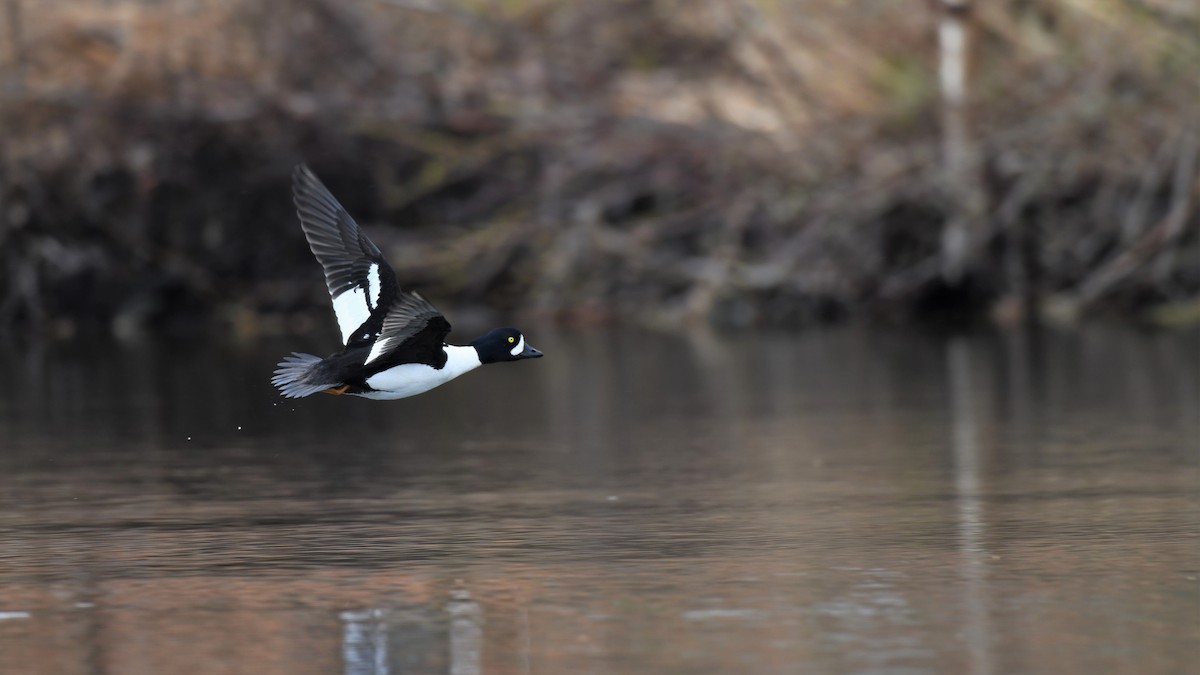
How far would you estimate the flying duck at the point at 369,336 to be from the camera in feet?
30.3

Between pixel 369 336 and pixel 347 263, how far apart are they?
48 cm

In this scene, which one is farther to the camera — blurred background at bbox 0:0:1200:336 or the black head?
blurred background at bbox 0:0:1200:336

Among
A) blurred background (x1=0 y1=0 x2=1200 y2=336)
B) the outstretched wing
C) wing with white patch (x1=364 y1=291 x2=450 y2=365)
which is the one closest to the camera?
wing with white patch (x1=364 y1=291 x2=450 y2=365)

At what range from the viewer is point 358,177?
28484mm

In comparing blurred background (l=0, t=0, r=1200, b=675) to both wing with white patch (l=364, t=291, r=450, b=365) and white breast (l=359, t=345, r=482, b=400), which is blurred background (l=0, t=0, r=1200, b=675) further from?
wing with white patch (l=364, t=291, r=450, b=365)

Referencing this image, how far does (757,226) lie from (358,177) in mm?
5983

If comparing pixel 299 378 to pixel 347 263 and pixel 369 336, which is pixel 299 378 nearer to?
pixel 369 336

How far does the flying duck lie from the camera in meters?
9.25

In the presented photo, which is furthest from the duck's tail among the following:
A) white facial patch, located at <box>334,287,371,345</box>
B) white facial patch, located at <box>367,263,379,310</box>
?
white facial patch, located at <box>367,263,379,310</box>

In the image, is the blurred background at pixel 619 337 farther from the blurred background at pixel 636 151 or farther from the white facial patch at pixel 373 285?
the white facial patch at pixel 373 285

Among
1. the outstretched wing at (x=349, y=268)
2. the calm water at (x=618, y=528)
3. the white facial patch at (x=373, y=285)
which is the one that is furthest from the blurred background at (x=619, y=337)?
the white facial patch at (x=373, y=285)

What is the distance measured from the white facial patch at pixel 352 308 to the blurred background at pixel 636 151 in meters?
14.4

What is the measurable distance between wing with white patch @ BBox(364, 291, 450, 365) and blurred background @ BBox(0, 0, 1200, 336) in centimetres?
1493

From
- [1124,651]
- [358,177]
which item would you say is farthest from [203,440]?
[358,177]
